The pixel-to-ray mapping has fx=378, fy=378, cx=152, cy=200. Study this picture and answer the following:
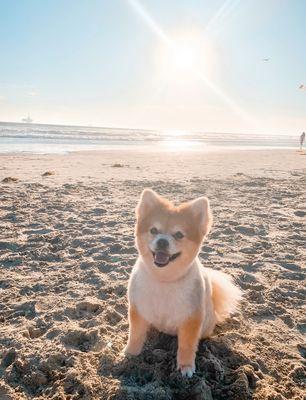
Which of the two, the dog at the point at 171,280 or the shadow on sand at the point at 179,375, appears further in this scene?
the dog at the point at 171,280

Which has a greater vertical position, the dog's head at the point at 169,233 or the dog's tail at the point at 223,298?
the dog's head at the point at 169,233

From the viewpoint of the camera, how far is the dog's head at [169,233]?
291 centimetres

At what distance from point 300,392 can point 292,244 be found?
327cm

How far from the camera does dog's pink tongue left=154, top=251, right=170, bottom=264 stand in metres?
2.86

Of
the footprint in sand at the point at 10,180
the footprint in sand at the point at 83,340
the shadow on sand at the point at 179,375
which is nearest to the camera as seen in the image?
the shadow on sand at the point at 179,375

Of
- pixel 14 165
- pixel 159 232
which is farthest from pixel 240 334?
pixel 14 165

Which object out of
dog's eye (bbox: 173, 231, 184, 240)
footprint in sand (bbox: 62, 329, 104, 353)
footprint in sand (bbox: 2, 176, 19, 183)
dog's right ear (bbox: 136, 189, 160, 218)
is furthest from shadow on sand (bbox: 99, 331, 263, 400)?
footprint in sand (bbox: 2, 176, 19, 183)

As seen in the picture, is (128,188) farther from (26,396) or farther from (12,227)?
(26,396)

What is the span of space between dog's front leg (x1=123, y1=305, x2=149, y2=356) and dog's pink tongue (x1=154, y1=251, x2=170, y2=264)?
0.46m

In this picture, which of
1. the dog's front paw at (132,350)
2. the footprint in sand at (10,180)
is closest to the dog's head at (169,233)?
the dog's front paw at (132,350)

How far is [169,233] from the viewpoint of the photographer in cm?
309

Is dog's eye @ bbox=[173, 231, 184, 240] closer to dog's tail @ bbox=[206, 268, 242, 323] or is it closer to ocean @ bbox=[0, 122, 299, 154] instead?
dog's tail @ bbox=[206, 268, 242, 323]

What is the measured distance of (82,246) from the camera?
213 inches

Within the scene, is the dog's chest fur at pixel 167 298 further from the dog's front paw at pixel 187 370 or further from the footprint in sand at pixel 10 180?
the footprint in sand at pixel 10 180
